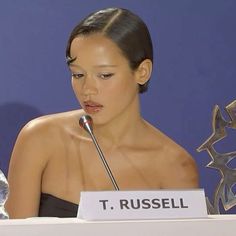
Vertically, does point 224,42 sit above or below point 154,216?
above

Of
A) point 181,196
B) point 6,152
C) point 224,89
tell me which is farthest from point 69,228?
point 224,89

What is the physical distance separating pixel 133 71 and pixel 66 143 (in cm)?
21

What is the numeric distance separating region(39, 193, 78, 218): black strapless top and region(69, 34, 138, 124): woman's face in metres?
0.17

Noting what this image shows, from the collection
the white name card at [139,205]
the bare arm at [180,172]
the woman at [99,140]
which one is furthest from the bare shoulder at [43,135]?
the white name card at [139,205]

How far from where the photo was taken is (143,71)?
4.71 ft

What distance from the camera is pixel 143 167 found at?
147 centimetres

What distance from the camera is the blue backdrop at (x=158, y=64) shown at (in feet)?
5.54

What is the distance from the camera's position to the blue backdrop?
1688 millimetres

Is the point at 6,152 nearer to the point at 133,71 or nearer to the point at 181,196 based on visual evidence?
the point at 133,71

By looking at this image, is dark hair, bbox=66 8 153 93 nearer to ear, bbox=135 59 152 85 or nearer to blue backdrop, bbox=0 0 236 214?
ear, bbox=135 59 152 85

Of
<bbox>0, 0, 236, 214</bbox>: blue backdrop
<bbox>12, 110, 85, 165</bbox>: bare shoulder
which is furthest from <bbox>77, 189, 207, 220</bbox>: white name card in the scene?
<bbox>0, 0, 236, 214</bbox>: blue backdrop

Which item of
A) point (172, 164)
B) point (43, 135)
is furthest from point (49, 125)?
point (172, 164)

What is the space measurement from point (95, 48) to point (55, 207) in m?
0.32

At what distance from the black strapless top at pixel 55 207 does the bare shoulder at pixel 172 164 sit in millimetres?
213
